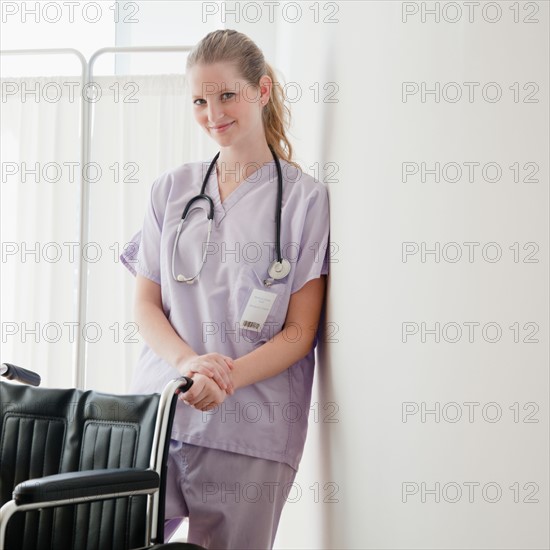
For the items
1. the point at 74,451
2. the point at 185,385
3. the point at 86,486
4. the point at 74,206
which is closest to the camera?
the point at 86,486

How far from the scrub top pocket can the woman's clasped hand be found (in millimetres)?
139

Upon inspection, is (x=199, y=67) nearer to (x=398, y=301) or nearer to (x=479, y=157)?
(x=398, y=301)

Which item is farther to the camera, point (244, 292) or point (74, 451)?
point (244, 292)

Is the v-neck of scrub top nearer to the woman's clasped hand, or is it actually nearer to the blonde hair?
the blonde hair

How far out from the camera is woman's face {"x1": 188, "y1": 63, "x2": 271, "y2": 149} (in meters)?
1.71

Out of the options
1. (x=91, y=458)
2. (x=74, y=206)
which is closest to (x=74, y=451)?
(x=91, y=458)

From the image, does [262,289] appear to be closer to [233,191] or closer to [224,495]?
[233,191]

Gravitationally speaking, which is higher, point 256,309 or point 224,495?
point 256,309

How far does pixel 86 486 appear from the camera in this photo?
49.1 inches

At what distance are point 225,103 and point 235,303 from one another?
1.40ft

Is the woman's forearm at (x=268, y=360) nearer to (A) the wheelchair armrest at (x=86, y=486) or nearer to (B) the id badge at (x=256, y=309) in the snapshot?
(B) the id badge at (x=256, y=309)

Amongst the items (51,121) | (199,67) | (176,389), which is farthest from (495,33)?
(51,121)

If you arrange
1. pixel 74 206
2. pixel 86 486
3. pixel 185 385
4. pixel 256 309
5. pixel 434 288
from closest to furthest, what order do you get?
pixel 434 288 < pixel 86 486 < pixel 185 385 < pixel 256 309 < pixel 74 206

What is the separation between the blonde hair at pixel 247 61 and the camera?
5.61ft
